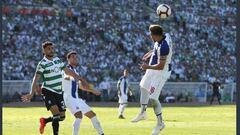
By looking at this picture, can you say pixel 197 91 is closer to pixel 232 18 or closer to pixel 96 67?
pixel 96 67

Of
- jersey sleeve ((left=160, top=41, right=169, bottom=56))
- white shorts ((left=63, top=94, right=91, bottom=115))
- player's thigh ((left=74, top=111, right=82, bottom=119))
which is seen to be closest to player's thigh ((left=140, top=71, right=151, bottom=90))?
jersey sleeve ((left=160, top=41, right=169, bottom=56))

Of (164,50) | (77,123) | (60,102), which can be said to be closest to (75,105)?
(60,102)

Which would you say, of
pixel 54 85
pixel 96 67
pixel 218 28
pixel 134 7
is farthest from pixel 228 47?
pixel 54 85

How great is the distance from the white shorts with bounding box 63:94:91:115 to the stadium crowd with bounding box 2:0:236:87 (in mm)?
36447

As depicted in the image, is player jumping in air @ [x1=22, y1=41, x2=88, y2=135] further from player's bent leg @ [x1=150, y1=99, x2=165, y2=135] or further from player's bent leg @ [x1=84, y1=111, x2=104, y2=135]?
player's bent leg @ [x1=150, y1=99, x2=165, y2=135]

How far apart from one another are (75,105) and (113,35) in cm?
4582

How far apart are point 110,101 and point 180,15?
17.9 meters

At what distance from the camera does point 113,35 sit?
6069 centimetres

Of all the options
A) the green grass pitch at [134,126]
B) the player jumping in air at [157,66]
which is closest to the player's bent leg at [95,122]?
the player jumping in air at [157,66]

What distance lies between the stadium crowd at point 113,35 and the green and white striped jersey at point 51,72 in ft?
121

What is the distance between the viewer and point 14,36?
2208 inches

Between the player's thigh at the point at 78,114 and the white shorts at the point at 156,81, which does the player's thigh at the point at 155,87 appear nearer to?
the white shorts at the point at 156,81

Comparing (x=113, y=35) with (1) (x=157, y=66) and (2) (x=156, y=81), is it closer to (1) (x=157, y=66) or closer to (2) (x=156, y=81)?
(2) (x=156, y=81)

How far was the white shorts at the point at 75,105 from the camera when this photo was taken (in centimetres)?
1488
